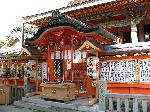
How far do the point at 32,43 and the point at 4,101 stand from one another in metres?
3.95

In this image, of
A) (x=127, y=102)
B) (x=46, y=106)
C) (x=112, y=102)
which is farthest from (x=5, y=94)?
(x=127, y=102)

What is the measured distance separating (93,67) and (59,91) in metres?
2.33

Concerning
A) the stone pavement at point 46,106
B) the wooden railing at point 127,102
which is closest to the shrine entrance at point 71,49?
the stone pavement at point 46,106

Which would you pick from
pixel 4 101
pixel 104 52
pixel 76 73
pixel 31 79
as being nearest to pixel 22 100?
pixel 4 101

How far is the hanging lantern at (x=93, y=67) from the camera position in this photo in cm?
1183

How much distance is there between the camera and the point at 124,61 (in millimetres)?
12188

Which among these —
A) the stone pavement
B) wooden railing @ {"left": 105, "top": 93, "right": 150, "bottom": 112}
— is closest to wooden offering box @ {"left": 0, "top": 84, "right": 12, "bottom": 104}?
the stone pavement

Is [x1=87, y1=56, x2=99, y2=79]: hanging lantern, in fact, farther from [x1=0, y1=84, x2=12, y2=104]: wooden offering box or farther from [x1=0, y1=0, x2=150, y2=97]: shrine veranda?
[x1=0, y1=84, x2=12, y2=104]: wooden offering box

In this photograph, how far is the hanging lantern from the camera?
1183 cm

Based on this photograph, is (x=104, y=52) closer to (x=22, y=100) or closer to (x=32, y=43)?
(x=32, y=43)

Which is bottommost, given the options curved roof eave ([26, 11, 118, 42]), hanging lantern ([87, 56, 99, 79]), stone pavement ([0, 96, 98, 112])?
stone pavement ([0, 96, 98, 112])

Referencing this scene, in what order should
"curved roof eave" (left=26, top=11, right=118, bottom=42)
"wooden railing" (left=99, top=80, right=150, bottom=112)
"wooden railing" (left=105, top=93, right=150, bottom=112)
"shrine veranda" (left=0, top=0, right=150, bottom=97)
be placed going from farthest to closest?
1. "shrine veranda" (left=0, top=0, right=150, bottom=97)
2. "curved roof eave" (left=26, top=11, right=118, bottom=42)
3. "wooden railing" (left=99, top=80, right=150, bottom=112)
4. "wooden railing" (left=105, top=93, right=150, bottom=112)

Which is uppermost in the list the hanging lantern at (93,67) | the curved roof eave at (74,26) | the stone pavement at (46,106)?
the curved roof eave at (74,26)

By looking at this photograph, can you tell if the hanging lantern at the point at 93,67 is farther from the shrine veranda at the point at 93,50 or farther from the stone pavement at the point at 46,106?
the stone pavement at the point at 46,106
